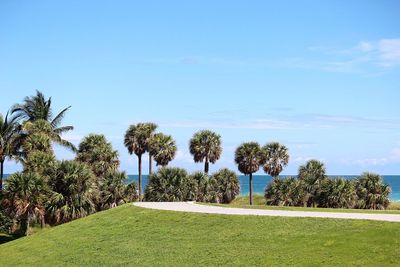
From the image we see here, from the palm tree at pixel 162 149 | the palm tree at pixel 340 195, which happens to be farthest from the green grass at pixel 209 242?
the palm tree at pixel 162 149

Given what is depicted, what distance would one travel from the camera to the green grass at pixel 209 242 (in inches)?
955

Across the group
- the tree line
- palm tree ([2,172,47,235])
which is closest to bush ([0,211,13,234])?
the tree line

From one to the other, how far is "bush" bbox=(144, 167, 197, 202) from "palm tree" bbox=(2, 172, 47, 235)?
44.2 feet

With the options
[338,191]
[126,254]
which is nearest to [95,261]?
[126,254]

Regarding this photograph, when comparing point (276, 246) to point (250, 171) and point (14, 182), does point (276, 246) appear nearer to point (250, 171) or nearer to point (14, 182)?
point (14, 182)

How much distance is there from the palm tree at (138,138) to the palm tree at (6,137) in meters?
19.3

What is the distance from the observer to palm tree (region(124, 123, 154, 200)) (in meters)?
74.0

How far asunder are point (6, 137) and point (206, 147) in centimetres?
2589

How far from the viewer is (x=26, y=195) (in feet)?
148

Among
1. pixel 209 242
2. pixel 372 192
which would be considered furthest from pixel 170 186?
pixel 209 242

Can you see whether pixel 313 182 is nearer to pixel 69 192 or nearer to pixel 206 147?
pixel 206 147

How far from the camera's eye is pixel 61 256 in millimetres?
32031

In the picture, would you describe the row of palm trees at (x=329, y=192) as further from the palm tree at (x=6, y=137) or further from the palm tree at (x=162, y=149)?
the palm tree at (x=6, y=137)

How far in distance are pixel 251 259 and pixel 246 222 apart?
5.28 m
